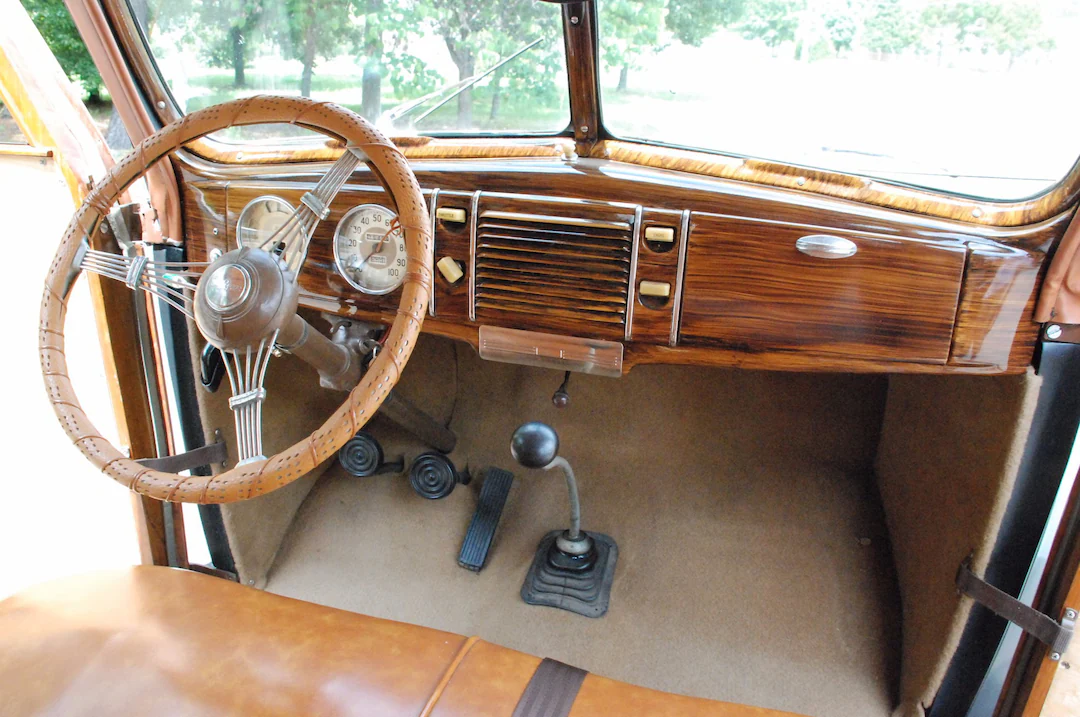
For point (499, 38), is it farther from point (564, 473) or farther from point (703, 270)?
point (564, 473)

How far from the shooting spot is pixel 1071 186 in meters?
1.23

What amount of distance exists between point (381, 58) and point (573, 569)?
4.98 feet

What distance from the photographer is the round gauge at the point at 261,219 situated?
1719mm

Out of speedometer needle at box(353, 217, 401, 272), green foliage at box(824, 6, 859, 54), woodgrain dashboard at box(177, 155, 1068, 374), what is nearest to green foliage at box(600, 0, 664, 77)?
woodgrain dashboard at box(177, 155, 1068, 374)

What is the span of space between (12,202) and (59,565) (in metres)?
1.28

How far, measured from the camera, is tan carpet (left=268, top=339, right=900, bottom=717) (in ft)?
6.12

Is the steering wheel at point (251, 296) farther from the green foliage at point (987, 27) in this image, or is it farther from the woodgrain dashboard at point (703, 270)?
the green foliage at point (987, 27)

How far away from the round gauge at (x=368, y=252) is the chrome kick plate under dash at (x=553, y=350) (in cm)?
26

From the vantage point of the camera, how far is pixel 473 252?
1.61m

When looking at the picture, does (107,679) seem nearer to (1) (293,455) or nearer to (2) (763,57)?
(1) (293,455)

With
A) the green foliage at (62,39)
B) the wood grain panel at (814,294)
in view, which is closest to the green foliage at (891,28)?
the wood grain panel at (814,294)

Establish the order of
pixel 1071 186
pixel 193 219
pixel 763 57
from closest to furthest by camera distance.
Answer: pixel 1071 186, pixel 763 57, pixel 193 219

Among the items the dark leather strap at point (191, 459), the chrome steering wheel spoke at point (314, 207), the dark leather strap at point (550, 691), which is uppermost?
the chrome steering wheel spoke at point (314, 207)

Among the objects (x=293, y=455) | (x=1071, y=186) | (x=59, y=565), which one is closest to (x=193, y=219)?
(x=293, y=455)
